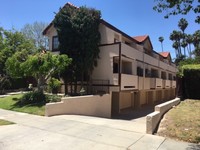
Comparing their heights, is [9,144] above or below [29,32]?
below

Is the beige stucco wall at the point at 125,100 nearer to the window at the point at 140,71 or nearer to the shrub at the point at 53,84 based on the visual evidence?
the window at the point at 140,71

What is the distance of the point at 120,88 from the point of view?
64.6 ft

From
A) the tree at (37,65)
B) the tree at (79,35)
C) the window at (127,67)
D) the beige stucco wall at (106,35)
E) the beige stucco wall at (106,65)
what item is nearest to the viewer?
the tree at (37,65)

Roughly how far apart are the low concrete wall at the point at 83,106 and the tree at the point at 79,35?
312 centimetres

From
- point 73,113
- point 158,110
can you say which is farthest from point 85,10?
point 158,110

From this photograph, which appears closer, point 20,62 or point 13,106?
point 13,106

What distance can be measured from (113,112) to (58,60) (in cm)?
857

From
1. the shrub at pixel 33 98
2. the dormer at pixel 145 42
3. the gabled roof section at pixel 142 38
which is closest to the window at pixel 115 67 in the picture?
the shrub at pixel 33 98

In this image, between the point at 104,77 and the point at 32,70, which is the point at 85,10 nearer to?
the point at 104,77

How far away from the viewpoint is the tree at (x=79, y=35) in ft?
64.0

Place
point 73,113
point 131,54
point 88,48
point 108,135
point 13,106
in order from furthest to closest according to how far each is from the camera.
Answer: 1. point 131,54
2. point 88,48
3. point 13,106
4. point 73,113
5. point 108,135

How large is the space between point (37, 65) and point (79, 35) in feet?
16.9

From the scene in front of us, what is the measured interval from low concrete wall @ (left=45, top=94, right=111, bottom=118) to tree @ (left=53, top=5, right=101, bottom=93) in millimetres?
3118

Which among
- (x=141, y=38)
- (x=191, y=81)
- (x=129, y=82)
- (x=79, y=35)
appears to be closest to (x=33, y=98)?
(x=79, y=35)
